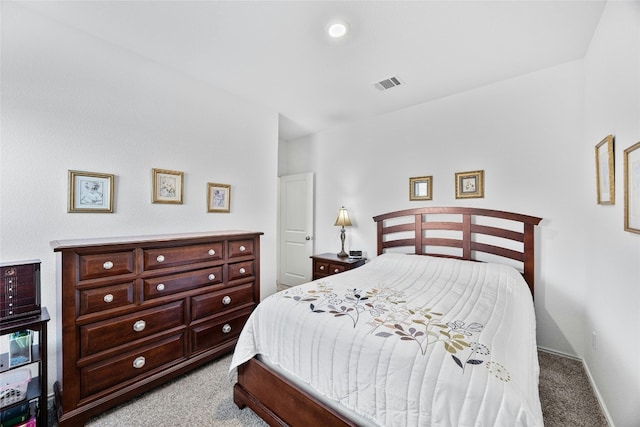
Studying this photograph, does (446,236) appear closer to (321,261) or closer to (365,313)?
(321,261)

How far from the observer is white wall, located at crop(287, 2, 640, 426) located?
5.02ft

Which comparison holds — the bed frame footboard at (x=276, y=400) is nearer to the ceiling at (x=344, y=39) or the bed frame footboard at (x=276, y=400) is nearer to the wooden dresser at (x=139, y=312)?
the wooden dresser at (x=139, y=312)

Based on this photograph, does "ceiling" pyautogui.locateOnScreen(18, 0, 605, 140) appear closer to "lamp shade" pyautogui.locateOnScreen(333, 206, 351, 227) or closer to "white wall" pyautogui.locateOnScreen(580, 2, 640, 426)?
"white wall" pyautogui.locateOnScreen(580, 2, 640, 426)

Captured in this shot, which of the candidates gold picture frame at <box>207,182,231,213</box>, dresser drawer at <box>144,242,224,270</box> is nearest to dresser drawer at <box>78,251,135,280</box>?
dresser drawer at <box>144,242,224,270</box>

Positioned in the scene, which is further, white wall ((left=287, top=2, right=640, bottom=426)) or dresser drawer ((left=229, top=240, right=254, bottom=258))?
dresser drawer ((left=229, top=240, right=254, bottom=258))

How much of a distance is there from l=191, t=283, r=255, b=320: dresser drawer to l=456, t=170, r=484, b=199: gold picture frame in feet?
8.25

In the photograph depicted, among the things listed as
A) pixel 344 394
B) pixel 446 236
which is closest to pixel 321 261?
pixel 446 236

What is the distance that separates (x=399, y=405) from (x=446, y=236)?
2349mm

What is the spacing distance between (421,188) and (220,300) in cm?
260

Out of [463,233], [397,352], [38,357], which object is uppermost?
[463,233]

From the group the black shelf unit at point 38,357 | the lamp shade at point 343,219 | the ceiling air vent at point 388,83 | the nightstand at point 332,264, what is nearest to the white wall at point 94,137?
the black shelf unit at point 38,357

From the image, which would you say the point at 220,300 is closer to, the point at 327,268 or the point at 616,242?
the point at 327,268

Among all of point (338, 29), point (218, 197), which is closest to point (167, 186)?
point (218, 197)

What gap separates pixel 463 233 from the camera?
295cm
